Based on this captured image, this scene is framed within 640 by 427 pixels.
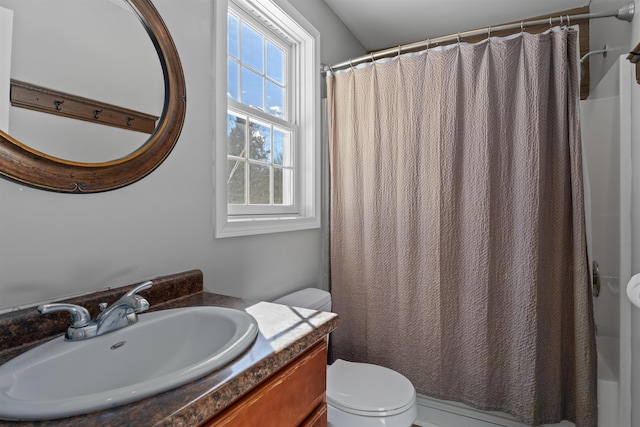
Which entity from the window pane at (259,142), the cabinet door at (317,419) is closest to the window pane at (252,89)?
the window pane at (259,142)

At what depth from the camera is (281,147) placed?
6.56 feet

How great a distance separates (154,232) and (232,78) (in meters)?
0.90

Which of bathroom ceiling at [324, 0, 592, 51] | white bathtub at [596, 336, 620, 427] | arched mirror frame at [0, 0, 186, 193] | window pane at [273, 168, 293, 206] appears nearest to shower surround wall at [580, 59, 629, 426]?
white bathtub at [596, 336, 620, 427]

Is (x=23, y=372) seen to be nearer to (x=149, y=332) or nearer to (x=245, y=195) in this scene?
(x=149, y=332)

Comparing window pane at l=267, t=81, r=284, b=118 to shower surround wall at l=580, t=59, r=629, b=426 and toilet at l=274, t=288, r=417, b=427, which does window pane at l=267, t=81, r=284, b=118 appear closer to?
toilet at l=274, t=288, r=417, b=427

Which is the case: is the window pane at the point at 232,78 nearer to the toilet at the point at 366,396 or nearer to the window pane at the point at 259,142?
the window pane at the point at 259,142

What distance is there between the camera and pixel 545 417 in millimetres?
1571

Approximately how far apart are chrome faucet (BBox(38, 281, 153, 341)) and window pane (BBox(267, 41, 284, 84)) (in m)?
1.51

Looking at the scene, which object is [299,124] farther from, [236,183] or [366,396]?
[366,396]

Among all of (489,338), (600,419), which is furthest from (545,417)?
(489,338)

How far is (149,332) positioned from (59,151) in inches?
20.7

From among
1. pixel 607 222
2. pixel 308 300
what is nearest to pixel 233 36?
pixel 308 300

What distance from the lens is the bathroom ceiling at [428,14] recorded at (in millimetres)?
2170

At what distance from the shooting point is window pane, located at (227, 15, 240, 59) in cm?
163
